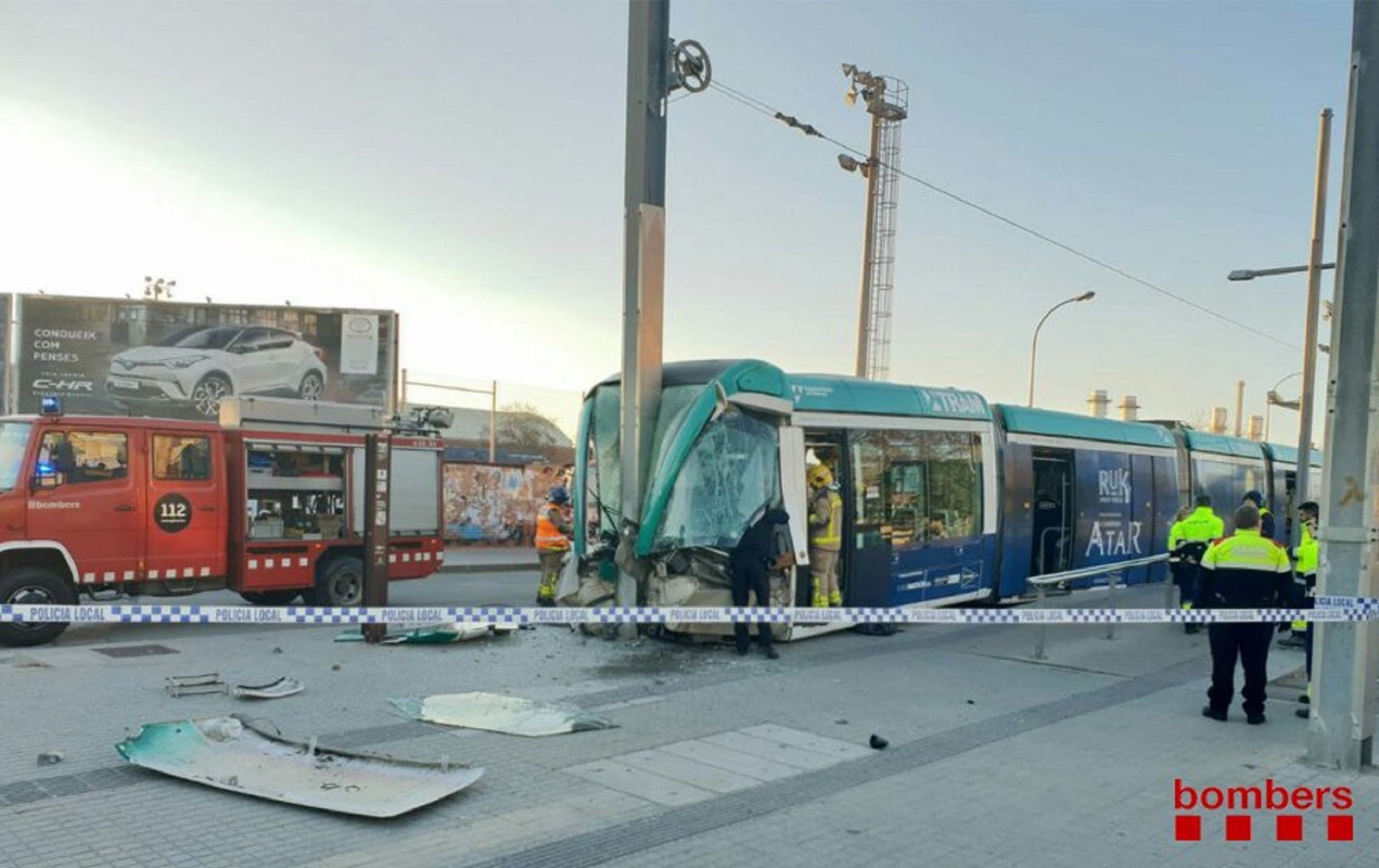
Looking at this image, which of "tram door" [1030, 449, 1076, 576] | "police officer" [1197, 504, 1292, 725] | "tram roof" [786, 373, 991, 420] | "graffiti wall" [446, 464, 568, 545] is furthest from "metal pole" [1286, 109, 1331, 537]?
"graffiti wall" [446, 464, 568, 545]

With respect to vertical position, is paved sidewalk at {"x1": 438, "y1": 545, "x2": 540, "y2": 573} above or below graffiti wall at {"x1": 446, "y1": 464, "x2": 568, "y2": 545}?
below

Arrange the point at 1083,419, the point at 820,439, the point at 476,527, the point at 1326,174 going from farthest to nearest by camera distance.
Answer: the point at 476,527 → the point at 1326,174 → the point at 1083,419 → the point at 820,439

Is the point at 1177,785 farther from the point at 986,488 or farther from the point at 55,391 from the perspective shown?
the point at 55,391

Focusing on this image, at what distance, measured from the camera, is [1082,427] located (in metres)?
16.6

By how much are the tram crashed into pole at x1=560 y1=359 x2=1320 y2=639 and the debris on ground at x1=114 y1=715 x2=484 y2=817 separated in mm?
4515

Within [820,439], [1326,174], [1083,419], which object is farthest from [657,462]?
[1326,174]

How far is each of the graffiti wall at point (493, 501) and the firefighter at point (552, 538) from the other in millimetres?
14127

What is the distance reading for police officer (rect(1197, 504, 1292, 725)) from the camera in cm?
816

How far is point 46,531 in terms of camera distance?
35.4 ft

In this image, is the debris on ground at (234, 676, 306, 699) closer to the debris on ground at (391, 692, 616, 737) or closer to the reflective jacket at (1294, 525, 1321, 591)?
the debris on ground at (391, 692, 616, 737)

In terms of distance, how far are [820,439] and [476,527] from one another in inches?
757

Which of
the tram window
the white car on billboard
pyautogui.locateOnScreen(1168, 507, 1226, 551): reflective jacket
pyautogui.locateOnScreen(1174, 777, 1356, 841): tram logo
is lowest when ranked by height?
pyautogui.locateOnScreen(1174, 777, 1356, 841): tram logo

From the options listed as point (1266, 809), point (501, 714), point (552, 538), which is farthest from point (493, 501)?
point (1266, 809)

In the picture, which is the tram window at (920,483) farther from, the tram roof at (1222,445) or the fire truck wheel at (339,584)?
the tram roof at (1222,445)
